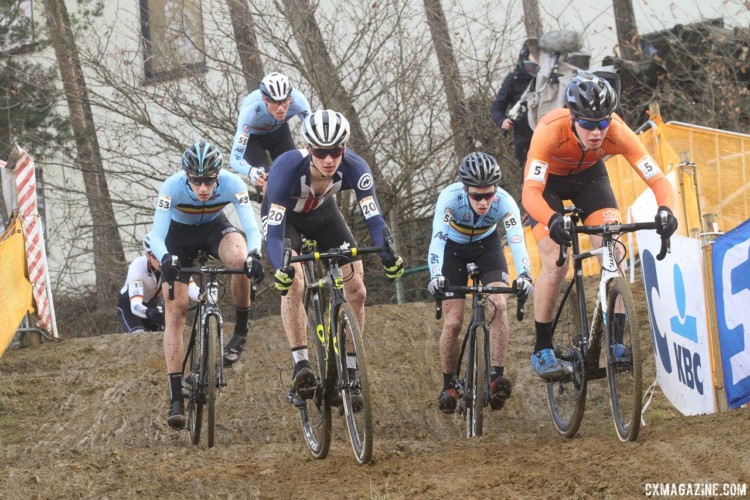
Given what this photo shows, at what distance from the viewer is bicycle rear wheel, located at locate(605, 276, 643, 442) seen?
254 inches

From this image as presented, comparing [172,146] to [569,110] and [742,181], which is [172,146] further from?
[569,110]

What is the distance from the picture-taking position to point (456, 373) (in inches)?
348

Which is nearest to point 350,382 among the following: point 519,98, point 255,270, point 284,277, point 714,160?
point 284,277

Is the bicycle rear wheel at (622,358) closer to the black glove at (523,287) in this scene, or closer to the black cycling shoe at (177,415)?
the black glove at (523,287)

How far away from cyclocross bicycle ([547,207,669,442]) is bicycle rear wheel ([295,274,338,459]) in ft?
5.23

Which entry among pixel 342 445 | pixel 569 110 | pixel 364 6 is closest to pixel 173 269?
pixel 342 445

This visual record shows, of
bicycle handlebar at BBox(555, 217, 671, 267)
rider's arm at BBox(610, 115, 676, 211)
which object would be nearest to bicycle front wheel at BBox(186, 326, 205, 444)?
bicycle handlebar at BBox(555, 217, 671, 267)

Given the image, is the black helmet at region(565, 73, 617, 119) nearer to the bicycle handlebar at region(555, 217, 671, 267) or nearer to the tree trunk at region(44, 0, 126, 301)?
the bicycle handlebar at region(555, 217, 671, 267)

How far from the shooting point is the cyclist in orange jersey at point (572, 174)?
7.13 m

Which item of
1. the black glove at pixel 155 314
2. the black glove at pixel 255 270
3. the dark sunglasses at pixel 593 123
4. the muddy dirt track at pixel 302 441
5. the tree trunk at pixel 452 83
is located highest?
the tree trunk at pixel 452 83

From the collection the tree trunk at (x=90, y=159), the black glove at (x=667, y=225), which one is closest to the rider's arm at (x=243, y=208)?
the black glove at (x=667, y=225)

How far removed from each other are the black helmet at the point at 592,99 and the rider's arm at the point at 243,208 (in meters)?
2.81

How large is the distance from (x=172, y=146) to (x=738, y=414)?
1031 cm

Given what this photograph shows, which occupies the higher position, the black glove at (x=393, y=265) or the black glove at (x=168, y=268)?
the black glove at (x=168, y=268)
